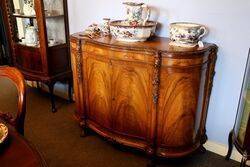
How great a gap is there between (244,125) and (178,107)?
440 mm

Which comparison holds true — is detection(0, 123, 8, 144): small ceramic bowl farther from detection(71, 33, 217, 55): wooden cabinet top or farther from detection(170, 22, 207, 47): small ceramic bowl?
detection(170, 22, 207, 47): small ceramic bowl

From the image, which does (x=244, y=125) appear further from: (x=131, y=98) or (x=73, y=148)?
(x=73, y=148)

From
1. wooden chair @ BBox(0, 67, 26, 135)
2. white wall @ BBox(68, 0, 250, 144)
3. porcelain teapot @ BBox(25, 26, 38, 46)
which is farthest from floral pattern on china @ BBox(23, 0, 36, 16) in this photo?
wooden chair @ BBox(0, 67, 26, 135)

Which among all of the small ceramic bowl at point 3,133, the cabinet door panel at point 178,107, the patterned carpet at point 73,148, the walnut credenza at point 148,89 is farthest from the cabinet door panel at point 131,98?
the small ceramic bowl at point 3,133

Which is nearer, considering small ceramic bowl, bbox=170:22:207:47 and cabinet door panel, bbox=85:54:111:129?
small ceramic bowl, bbox=170:22:207:47

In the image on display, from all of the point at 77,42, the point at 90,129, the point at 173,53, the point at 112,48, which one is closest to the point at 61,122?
the point at 90,129

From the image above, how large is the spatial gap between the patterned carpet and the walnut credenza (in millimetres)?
158

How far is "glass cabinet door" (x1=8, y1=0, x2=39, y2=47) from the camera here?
2557 mm

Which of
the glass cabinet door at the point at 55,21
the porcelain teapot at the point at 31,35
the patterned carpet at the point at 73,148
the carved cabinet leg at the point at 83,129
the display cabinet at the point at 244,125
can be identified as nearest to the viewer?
the display cabinet at the point at 244,125

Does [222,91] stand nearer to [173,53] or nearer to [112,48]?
[173,53]

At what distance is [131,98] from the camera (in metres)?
1.80

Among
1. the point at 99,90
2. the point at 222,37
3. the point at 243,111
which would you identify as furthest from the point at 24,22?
the point at 243,111

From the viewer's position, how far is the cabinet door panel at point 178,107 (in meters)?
1.60

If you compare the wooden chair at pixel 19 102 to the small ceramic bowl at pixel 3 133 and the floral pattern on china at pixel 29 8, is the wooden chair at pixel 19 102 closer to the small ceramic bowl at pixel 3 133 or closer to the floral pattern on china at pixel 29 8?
the small ceramic bowl at pixel 3 133
